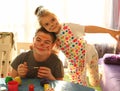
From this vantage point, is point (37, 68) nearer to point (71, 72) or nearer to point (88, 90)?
point (88, 90)

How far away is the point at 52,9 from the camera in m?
2.93

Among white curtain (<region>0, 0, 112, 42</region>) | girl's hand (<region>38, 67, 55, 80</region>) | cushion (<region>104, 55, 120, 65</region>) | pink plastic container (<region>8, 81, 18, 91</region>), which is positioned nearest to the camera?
pink plastic container (<region>8, 81, 18, 91</region>)

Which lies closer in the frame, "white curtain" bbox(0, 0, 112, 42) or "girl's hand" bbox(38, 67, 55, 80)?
"girl's hand" bbox(38, 67, 55, 80)

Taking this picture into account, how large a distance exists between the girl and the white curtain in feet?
3.01

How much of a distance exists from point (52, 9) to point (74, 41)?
99 centimetres

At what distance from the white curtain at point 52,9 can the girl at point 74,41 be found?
0.92m

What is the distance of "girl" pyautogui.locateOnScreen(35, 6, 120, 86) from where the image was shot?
185cm

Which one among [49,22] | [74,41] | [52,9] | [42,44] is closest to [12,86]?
[42,44]

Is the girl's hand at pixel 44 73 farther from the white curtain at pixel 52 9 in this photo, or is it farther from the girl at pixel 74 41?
the white curtain at pixel 52 9

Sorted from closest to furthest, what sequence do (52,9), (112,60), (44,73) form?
(44,73) → (112,60) → (52,9)

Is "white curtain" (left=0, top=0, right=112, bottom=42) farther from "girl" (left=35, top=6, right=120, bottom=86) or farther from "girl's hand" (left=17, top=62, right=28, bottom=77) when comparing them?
"girl's hand" (left=17, top=62, right=28, bottom=77)

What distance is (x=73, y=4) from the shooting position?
9.78ft

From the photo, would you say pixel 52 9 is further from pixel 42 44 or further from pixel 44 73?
pixel 44 73

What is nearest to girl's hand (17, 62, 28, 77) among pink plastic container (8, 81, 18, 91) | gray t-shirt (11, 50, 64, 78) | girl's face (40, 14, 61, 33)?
gray t-shirt (11, 50, 64, 78)
